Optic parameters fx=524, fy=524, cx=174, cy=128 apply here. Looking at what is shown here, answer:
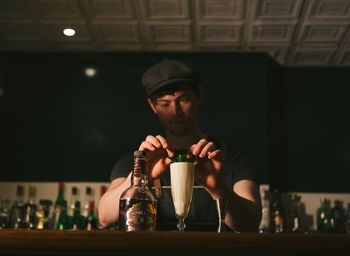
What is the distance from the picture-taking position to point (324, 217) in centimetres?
407

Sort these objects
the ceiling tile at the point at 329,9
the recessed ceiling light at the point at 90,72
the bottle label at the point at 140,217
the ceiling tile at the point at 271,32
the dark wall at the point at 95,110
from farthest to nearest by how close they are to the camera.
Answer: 1. the recessed ceiling light at the point at 90,72
2. the dark wall at the point at 95,110
3. the ceiling tile at the point at 271,32
4. the ceiling tile at the point at 329,9
5. the bottle label at the point at 140,217

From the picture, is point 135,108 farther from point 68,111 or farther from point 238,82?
point 238,82

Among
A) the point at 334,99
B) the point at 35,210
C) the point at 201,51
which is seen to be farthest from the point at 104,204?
the point at 334,99

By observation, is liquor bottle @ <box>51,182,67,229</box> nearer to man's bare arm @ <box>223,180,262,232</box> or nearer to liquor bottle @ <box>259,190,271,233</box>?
liquor bottle @ <box>259,190,271,233</box>

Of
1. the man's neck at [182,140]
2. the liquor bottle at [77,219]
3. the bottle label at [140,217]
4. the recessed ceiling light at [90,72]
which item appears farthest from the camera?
the recessed ceiling light at [90,72]

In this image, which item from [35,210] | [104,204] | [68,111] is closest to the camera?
[104,204]

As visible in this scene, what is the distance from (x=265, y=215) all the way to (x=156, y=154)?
2623mm

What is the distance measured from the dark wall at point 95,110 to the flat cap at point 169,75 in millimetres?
2196

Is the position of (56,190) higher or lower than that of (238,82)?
lower

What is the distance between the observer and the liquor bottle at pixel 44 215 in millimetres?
4025

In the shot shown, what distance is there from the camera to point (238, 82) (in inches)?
169

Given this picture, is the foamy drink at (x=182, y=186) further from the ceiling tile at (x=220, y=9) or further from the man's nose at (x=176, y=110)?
the ceiling tile at (x=220, y=9)

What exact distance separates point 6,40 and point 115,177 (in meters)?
2.63

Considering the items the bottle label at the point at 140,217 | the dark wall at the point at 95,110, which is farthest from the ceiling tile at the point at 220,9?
the bottle label at the point at 140,217
